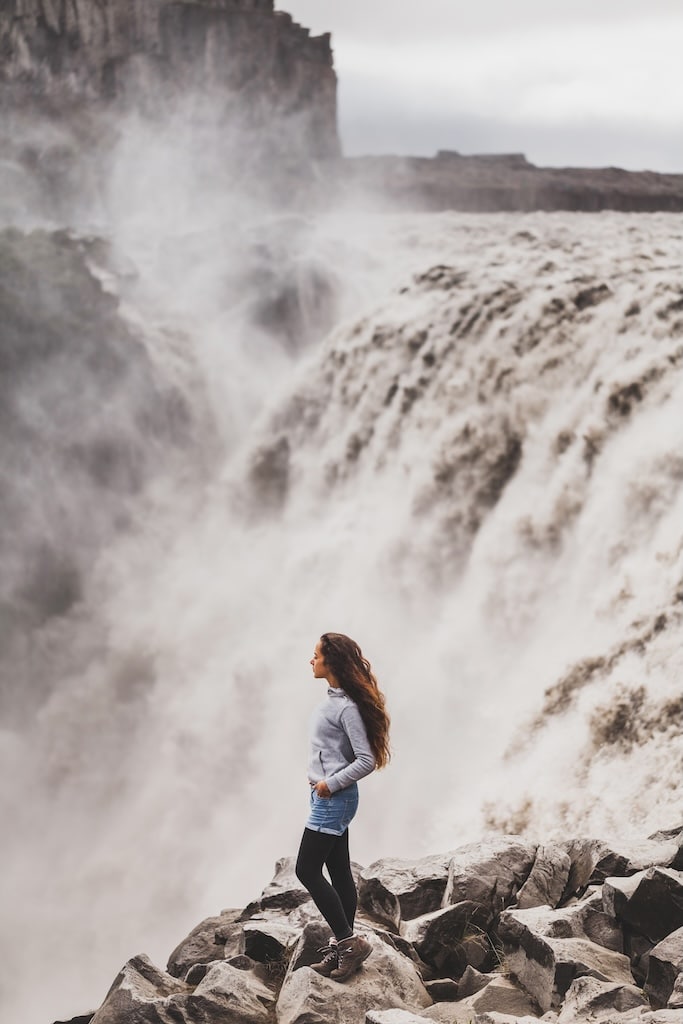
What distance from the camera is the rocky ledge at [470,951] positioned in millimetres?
4691

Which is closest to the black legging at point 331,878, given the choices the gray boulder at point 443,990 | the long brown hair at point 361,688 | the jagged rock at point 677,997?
the long brown hair at point 361,688

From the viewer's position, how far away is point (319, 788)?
460 centimetres

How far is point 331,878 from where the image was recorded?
4816mm

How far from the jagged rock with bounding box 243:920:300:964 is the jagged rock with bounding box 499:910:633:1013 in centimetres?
117

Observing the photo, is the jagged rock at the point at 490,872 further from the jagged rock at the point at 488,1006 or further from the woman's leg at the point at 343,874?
the woman's leg at the point at 343,874

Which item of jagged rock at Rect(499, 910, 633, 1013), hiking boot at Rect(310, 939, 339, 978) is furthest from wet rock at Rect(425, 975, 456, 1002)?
hiking boot at Rect(310, 939, 339, 978)

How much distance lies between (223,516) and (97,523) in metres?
2.65

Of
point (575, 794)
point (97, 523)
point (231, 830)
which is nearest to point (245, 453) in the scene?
point (97, 523)

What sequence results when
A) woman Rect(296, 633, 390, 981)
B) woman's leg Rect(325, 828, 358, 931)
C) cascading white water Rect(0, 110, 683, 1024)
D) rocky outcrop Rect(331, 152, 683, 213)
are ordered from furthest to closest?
rocky outcrop Rect(331, 152, 683, 213) < cascading white water Rect(0, 110, 683, 1024) < woman's leg Rect(325, 828, 358, 931) < woman Rect(296, 633, 390, 981)

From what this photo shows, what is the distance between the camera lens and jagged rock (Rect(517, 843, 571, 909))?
236 inches

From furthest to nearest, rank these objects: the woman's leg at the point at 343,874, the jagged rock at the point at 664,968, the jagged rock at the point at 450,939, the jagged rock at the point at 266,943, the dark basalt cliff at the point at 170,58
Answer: the dark basalt cliff at the point at 170,58, the jagged rock at the point at 450,939, the jagged rock at the point at 266,943, the woman's leg at the point at 343,874, the jagged rock at the point at 664,968

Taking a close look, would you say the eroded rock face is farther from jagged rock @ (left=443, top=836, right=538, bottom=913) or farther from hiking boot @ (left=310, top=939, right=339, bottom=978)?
jagged rock @ (left=443, top=836, right=538, bottom=913)

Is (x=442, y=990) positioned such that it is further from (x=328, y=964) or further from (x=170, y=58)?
(x=170, y=58)

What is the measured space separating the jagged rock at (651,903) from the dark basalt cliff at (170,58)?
31.3 meters
